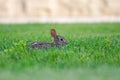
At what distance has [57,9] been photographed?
19.5m

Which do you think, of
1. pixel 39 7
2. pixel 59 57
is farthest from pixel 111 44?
pixel 39 7

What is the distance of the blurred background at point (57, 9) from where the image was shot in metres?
19.0

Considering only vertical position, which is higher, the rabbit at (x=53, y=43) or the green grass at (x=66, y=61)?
the rabbit at (x=53, y=43)

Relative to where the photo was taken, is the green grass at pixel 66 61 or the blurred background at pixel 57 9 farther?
the blurred background at pixel 57 9

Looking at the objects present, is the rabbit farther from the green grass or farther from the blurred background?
the blurred background

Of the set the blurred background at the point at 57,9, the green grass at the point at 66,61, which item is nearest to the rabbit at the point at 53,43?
the green grass at the point at 66,61

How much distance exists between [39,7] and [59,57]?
1220 centimetres

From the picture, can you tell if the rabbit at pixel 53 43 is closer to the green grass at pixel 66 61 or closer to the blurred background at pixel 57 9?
the green grass at pixel 66 61

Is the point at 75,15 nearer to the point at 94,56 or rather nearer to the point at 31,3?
the point at 31,3

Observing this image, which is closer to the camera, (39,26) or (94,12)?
(39,26)

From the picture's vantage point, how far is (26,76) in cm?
542

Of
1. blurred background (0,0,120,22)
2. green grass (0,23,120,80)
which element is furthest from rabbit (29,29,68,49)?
blurred background (0,0,120,22)

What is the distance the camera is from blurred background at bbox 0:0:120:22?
19047 millimetres

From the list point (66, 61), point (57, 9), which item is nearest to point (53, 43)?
point (66, 61)
